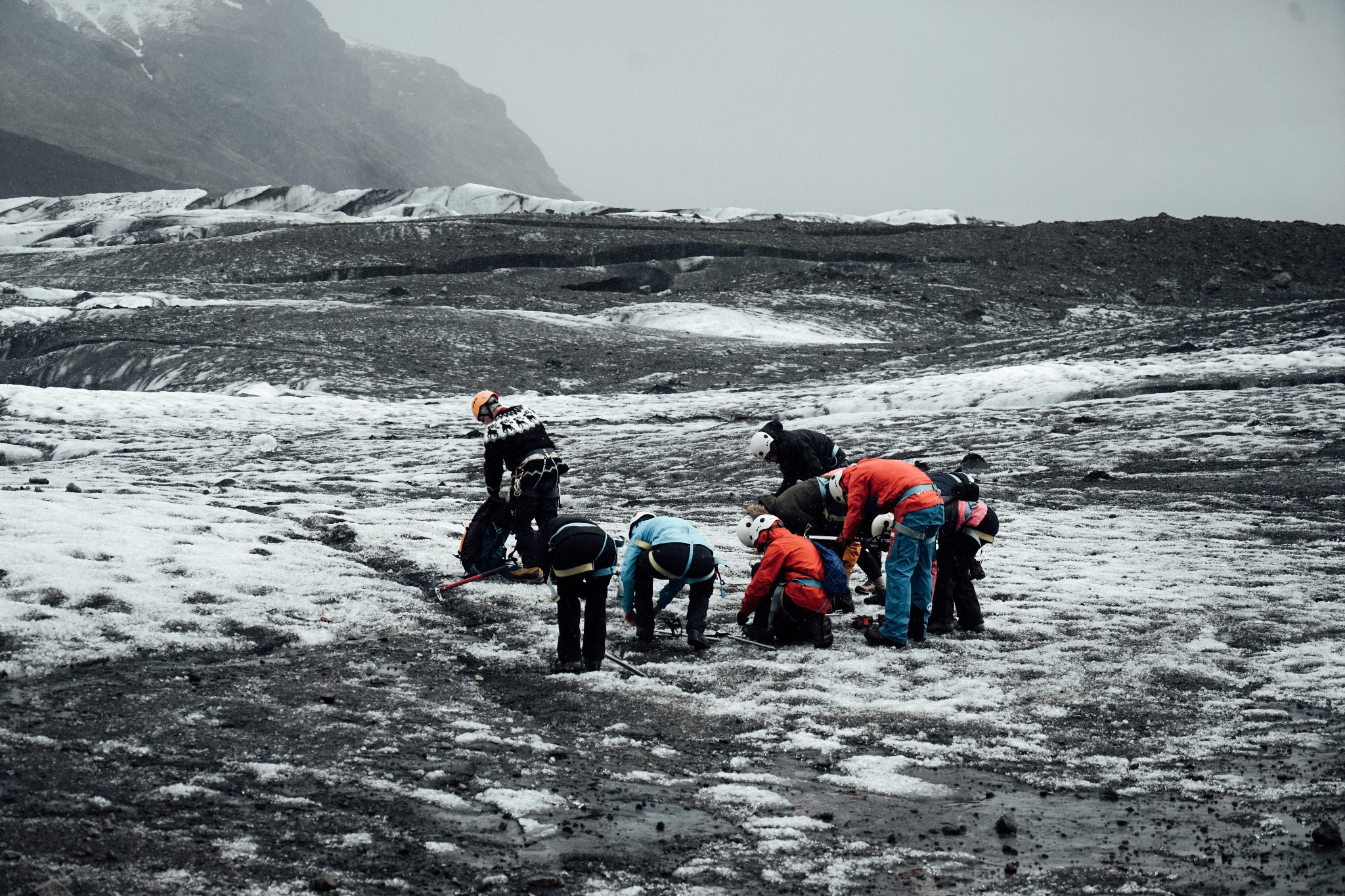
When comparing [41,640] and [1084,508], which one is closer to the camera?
[41,640]

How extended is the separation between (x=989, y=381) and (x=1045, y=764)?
1867cm

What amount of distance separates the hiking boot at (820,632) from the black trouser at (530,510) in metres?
3.02

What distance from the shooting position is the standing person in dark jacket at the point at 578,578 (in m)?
8.08

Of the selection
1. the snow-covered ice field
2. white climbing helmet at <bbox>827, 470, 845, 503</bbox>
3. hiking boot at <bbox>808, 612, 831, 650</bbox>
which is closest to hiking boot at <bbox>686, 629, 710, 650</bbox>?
the snow-covered ice field

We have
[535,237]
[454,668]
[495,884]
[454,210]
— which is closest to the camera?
[495,884]

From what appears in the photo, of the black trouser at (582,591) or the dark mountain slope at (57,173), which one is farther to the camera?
the dark mountain slope at (57,173)

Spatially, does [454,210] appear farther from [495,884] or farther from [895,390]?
[495,884]

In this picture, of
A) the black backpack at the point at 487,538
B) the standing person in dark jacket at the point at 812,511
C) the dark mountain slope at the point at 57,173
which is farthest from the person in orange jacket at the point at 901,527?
the dark mountain slope at the point at 57,173

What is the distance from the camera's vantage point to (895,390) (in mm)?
25031

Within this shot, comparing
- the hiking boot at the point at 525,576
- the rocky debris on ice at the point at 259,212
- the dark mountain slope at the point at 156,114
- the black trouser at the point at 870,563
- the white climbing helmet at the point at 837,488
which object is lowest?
the hiking boot at the point at 525,576

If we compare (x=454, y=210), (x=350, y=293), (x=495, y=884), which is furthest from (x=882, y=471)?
(x=454, y=210)

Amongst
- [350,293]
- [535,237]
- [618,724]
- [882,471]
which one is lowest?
[618,724]

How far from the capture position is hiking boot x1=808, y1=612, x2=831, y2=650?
8.95 meters

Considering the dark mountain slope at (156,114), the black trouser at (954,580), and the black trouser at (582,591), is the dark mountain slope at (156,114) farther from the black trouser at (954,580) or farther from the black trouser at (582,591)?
the black trouser at (954,580)
